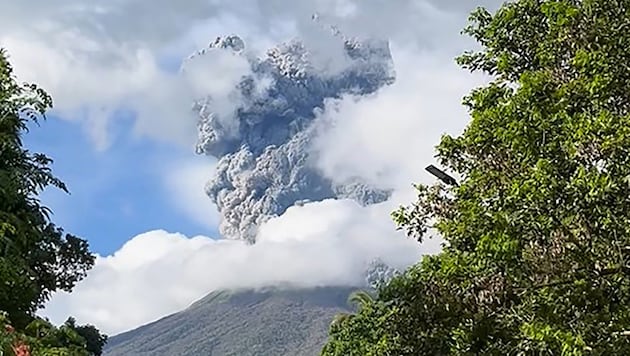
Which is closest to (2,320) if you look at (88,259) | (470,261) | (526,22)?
(470,261)

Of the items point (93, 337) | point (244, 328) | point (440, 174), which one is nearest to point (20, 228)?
point (440, 174)

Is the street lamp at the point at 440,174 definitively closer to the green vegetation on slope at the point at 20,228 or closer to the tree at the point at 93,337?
the green vegetation on slope at the point at 20,228

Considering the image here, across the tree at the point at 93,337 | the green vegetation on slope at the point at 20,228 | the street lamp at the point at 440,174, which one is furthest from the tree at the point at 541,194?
the tree at the point at 93,337

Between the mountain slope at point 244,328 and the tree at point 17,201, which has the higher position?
the mountain slope at point 244,328

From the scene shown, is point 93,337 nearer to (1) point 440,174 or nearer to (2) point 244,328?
(1) point 440,174

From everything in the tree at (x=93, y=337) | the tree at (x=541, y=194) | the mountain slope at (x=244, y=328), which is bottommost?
the tree at (x=541, y=194)

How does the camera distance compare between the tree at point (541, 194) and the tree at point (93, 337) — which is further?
the tree at point (93, 337)
